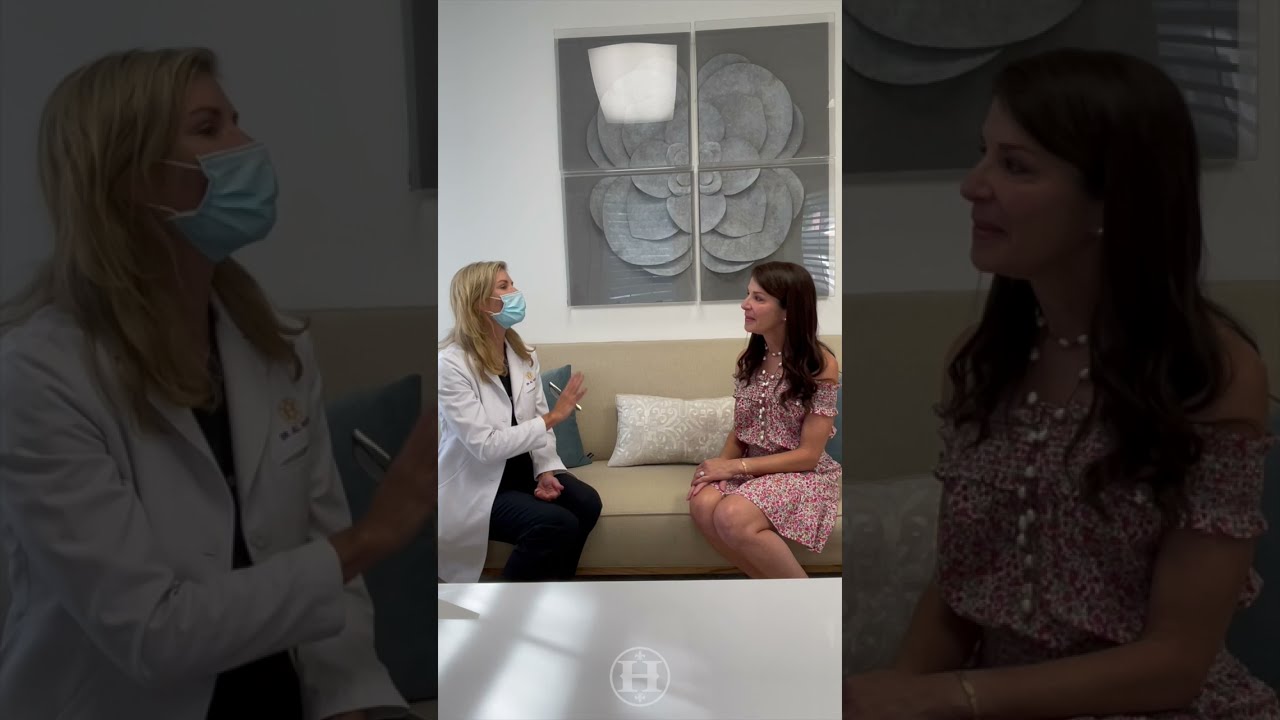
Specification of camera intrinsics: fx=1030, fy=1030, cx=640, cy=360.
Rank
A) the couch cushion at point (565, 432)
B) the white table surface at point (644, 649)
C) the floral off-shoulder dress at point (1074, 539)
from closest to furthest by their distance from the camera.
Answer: the floral off-shoulder dress at point (1074, 539) → the white table surface at point (644, 649) → the couch cushion at point (565, 432)

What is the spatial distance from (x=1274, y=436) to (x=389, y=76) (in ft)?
1.12

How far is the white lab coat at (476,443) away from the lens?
1.95 m

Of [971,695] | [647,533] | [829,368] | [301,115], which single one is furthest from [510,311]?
[971,695]

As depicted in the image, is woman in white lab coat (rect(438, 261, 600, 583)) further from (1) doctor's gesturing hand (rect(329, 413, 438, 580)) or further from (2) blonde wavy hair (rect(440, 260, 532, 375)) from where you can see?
(1) doctor's gesturing hand (rect(329, 413, 438, 580))

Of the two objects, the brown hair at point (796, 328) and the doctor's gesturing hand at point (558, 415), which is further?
the doctor's gesturing hand at point (558, 415)

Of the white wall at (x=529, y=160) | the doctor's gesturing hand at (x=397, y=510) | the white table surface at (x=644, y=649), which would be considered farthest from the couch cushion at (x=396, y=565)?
the white wall at (x=529, y=160)

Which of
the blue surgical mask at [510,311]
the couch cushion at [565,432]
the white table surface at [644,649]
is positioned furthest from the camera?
the couch cushion at [565,432]

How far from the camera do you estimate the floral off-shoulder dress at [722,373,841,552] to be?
188 cm

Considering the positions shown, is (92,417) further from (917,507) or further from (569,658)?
(569,658)

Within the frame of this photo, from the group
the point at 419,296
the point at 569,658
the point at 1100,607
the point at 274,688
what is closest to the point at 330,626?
the point at 274,688

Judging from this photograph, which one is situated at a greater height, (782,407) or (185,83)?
(185,83)

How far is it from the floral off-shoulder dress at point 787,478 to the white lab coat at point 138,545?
154 cm

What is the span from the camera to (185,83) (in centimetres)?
39

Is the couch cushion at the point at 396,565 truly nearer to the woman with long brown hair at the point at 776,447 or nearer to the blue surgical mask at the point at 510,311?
the woman with long brown hair at the point at 776,447
